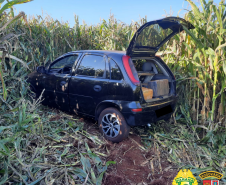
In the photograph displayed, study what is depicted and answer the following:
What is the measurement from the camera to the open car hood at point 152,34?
146 inches

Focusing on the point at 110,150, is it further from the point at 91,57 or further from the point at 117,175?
the point at 91,57

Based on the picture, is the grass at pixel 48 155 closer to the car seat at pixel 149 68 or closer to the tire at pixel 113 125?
the tire at pixel 113 125

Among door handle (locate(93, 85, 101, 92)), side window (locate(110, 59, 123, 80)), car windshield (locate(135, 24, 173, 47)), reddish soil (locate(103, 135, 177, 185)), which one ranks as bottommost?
reddish soil (locate(103, 135, 177, 185))

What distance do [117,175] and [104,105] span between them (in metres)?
1.43

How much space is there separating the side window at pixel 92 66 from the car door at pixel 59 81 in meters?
0.31

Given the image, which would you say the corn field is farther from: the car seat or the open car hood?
the car seat

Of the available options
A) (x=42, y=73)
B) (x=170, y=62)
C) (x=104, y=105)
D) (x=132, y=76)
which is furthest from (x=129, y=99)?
(x=42, y=73)

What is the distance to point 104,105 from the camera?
403 cm

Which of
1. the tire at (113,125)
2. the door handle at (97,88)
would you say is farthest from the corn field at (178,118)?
the door handle at (97,88)

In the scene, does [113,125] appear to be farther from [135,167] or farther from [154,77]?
[154,77]

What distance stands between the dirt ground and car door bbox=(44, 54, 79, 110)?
5.35 ft

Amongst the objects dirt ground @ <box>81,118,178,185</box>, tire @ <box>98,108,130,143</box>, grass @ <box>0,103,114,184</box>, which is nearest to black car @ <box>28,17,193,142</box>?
tire @ <box>98,108,130,143</box>

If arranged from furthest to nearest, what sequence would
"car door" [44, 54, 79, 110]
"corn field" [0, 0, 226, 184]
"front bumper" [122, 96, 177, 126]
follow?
"car door" [44, 54, 79, 110] → "front bumper" [122, 96, 177, 126] → "corn field" [0, 0, 226, 184]

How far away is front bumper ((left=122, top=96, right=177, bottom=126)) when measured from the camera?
11.7 feet
